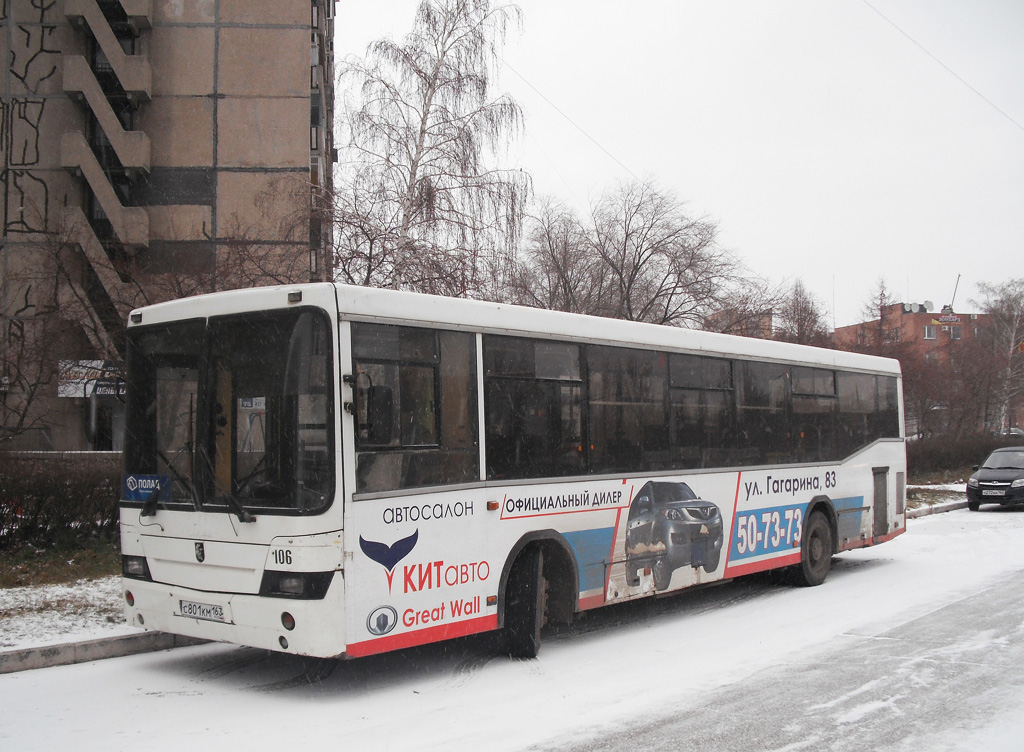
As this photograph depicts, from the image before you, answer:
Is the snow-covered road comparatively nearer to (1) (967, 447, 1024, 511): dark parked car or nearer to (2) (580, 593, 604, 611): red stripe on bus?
(2) (580, 593, 604, 611): red stripe on bus

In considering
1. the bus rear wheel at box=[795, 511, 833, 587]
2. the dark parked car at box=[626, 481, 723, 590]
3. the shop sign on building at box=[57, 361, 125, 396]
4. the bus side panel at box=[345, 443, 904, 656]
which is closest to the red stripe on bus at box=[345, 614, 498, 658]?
the bus side panel at box=[345, 443, 904, 656]

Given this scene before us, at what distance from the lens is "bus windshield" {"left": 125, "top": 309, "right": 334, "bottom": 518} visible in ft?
21.2

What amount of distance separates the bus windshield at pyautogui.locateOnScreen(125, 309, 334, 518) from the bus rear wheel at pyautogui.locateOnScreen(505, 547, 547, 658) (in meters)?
2.27

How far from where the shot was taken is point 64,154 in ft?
100

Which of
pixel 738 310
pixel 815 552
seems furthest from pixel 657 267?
pixel 815 552

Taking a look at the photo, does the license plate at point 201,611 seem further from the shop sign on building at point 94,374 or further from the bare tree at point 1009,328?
the bare tree at point 1009,328

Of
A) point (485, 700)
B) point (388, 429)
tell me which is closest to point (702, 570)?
point (485, 700)

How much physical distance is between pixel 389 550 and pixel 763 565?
610cm

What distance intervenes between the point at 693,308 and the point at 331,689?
1027 inches

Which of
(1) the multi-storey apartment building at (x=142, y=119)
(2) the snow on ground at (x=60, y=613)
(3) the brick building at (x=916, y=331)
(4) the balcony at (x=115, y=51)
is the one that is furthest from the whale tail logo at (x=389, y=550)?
(3) the brick building at (x=916, y=331)

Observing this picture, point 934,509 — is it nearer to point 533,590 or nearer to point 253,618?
point 533,590

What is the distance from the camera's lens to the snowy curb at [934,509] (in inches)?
874

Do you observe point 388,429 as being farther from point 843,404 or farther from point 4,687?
point 843,404

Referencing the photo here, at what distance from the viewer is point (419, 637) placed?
272 inches
